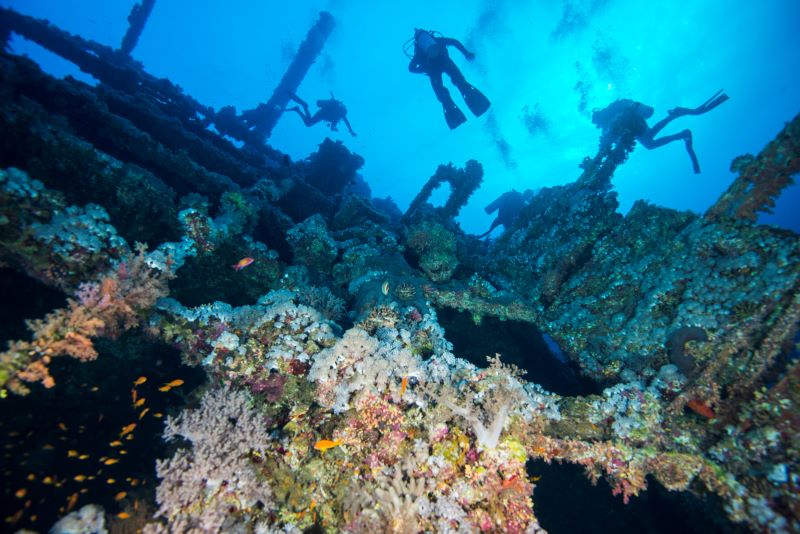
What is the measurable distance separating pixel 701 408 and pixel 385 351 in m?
5.24

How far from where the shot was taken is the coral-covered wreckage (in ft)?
13.9

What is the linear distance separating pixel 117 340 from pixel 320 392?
3.47 meters

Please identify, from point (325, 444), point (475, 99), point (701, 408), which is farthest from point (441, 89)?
point (325, 444)

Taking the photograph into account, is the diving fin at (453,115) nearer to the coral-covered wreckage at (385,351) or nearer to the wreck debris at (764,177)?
the coral-covered wreckage at (385,351)

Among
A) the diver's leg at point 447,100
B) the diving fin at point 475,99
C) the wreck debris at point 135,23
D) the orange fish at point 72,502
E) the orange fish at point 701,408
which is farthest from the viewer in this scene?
the wreck debris at point 135,23

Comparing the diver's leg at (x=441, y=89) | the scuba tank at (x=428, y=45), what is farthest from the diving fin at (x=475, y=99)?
the scuba tank at (x=428, y=45)

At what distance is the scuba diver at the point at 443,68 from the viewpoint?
44.2 feet

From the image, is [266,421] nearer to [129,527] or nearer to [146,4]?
[129,527]

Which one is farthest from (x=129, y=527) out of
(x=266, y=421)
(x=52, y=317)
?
(x=52, y=317)

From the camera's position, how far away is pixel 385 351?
5105 mm

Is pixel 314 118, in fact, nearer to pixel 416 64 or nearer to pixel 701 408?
pixel 416 64

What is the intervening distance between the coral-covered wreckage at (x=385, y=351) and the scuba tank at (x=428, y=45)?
33.7 feet

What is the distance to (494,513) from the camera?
416 centimetres

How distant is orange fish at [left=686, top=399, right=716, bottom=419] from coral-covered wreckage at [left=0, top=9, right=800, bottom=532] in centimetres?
5
